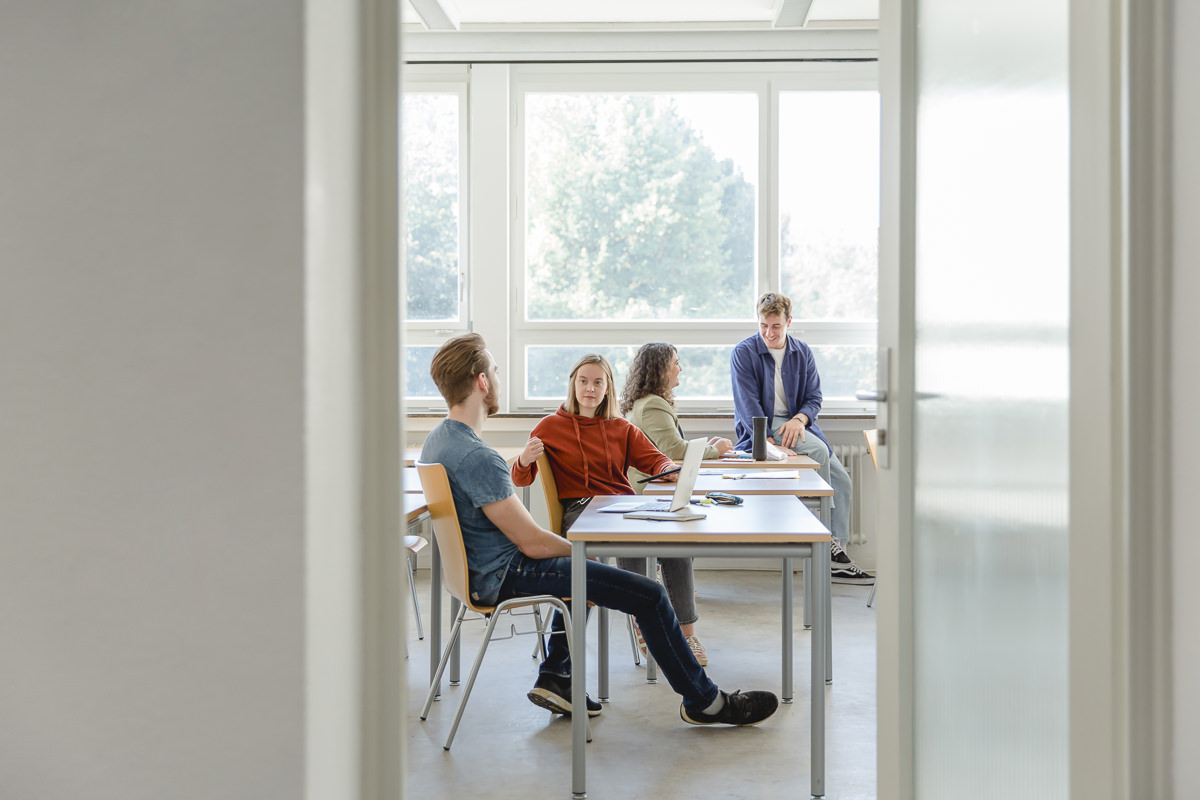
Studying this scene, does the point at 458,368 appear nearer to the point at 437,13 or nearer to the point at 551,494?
the point at 551,494

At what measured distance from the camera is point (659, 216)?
5684 millimetres

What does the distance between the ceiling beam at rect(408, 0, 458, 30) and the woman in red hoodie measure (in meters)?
2.47

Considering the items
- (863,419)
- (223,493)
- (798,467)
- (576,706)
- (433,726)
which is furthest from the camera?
(863,419)

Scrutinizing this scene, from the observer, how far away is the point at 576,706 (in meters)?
2.65

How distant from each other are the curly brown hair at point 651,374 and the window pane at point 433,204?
1.61m

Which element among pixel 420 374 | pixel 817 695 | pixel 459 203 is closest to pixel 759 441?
pixel 817 695

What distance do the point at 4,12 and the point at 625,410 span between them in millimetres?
3431

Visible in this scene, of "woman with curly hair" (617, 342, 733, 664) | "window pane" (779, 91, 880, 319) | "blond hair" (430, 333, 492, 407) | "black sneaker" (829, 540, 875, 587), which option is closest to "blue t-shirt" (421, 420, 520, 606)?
"blond hair" (430, 333, 492, 407)

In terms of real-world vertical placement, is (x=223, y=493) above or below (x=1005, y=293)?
below

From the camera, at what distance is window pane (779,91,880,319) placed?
5.64 m

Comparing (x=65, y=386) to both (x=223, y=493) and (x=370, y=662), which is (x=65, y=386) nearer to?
(x=223, y=493)

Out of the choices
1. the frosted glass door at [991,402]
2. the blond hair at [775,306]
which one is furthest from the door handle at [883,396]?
the blond hair at [775,306]

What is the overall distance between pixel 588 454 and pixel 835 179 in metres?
2.81

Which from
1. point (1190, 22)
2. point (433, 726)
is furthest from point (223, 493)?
point (433, 726)
